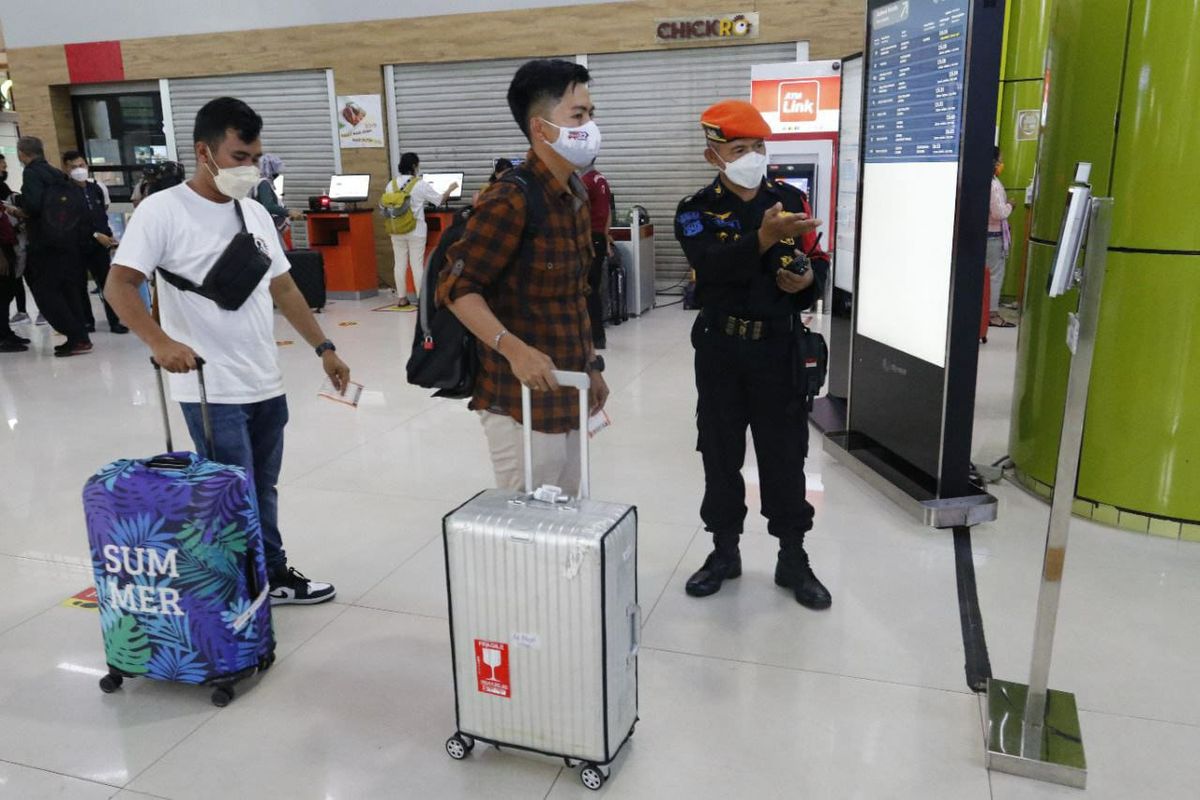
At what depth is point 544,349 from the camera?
86.8 inches

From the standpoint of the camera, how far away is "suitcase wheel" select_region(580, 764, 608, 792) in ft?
6.52

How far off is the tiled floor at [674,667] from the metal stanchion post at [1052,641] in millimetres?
58

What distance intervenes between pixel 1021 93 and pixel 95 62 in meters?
10.8

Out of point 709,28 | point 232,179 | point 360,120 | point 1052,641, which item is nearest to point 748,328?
point 1052,641

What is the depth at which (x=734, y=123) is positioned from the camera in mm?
2463

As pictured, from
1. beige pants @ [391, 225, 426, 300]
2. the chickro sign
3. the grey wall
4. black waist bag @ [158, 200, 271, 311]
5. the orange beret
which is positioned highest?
the grey wall

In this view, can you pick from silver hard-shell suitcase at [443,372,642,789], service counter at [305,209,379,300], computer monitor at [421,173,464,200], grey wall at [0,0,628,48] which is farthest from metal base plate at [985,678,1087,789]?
grey wall at [0,0,628,48]

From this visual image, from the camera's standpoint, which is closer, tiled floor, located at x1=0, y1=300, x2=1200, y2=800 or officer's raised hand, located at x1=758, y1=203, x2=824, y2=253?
tiled floor, located at x1=0, y1=300, x2=1200, y2=800

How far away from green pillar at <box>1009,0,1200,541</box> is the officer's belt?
4.92ft

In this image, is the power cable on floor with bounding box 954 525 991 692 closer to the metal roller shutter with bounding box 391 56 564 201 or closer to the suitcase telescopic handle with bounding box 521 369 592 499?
the suitcase telescopic handle with bounding box 521 369 592 499

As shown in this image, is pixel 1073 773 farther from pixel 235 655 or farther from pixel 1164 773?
pixel 235 655

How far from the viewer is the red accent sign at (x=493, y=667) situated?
Answer: 1.96 metres

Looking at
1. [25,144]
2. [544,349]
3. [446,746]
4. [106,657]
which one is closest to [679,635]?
[446,746]

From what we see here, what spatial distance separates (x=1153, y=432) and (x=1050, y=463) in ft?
1.47
